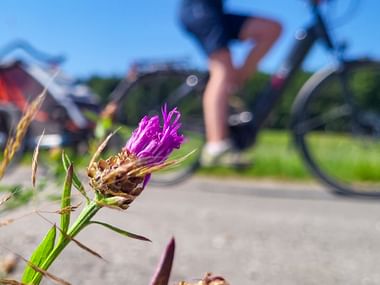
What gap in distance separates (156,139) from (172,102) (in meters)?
2.95

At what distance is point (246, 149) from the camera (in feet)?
9.73

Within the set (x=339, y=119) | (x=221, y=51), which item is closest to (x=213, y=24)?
(x=221, y=51)

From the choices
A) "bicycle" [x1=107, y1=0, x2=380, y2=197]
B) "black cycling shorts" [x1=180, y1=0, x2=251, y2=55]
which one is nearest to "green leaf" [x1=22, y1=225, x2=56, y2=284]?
"bicycle" [x1=107, y1=0, x2=380, y2=197]

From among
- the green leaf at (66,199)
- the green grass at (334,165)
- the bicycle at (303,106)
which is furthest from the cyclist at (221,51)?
the green leaf at (66,199)

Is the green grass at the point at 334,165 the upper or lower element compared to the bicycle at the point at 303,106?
lower

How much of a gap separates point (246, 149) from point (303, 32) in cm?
67

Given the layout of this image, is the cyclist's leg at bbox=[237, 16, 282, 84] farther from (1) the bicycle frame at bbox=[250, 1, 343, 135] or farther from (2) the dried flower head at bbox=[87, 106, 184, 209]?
(2) the dried flower head at bbox=[87, 106, 184, 209]

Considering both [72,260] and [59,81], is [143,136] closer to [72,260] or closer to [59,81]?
[72,260]

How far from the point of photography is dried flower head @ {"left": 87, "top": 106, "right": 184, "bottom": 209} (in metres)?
0.32

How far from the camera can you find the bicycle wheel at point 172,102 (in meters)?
3.13

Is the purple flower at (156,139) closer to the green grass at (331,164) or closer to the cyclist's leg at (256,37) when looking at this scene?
the cyclist's leg at (256,37)

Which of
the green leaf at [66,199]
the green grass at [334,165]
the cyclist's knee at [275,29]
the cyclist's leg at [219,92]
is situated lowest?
the green grass at [334,165]

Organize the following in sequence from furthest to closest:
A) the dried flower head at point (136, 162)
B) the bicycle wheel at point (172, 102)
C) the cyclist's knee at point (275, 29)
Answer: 1. the bicycle wheel at point (172, 102)
2. the cyclist's knee at point (275, 29)
3. the dried flower head at point (136, 162)

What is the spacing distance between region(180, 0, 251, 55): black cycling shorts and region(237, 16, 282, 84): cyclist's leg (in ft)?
0.12
